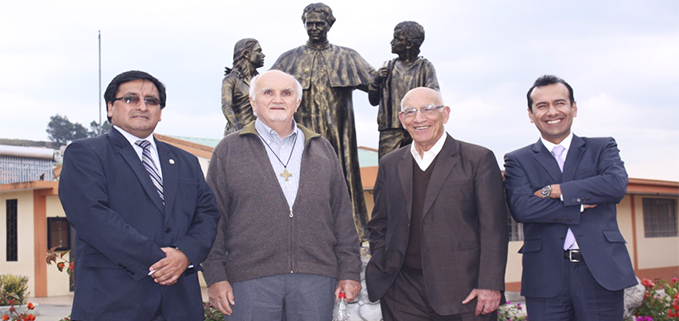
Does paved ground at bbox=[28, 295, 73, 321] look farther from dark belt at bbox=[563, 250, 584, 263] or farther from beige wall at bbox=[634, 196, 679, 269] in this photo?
beige wall at bbox=[634, 196, 679, 269]

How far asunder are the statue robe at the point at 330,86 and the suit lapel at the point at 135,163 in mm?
2795

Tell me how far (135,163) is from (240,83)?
11.4ft

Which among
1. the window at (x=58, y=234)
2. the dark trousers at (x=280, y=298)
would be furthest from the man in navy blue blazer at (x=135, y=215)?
the window at (x=58, y=234)

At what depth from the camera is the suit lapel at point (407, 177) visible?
3.43m

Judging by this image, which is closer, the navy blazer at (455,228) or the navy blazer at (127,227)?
the navy blazer at (127,227)

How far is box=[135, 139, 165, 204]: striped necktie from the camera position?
3209mm

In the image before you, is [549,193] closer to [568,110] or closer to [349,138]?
[568,110]

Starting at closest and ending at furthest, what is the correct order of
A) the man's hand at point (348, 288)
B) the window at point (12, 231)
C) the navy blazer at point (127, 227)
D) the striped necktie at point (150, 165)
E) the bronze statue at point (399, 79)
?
the navy blazer at point (127, 227) → the striped necktie at point (150, 165) → the man's hand at point (348, 288) → the bronze statue at point (399, 79) → the window at point (12, 231)

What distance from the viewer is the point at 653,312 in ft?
22.3

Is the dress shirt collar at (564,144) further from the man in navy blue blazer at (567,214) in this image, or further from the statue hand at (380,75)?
the statue hand at (380,75)

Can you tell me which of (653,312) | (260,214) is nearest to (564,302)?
(260,214)

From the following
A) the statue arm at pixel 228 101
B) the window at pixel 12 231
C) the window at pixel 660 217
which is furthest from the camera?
the window at pixel 660 217

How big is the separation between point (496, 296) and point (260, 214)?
1.27 m

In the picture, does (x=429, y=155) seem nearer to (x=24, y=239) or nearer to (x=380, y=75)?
(x=380, y=75)
